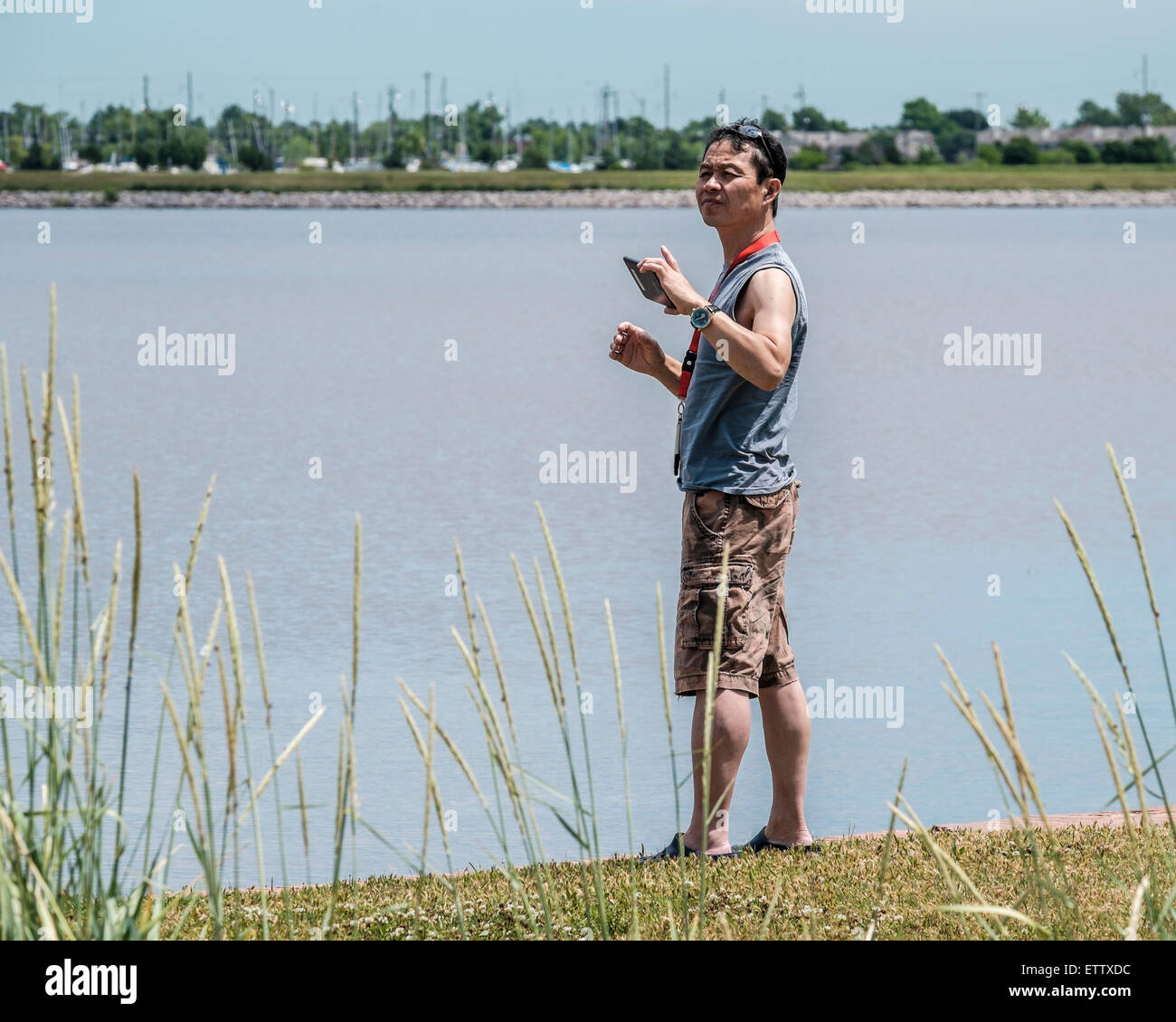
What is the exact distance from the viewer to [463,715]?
633 cm

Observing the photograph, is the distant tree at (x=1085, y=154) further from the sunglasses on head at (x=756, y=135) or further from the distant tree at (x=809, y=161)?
the sunglasses on head at (x=756, y=135)

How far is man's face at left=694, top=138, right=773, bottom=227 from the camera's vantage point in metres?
4.16

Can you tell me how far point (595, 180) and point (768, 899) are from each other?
91935 millimetres

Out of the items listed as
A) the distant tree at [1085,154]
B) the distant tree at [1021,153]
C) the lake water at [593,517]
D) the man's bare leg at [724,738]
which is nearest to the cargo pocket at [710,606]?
the man's bare leg at [724,738]

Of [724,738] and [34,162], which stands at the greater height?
[34,162]

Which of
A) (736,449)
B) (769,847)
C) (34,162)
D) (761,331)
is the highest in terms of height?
(34,162)

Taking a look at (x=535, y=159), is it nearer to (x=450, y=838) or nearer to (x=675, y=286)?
(x=450, y=838)

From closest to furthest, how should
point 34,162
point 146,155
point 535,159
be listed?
point 34,162 → point 146,155 → point 535,159

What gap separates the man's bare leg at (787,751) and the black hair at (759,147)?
1248 millimetres

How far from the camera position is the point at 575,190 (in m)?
91.4

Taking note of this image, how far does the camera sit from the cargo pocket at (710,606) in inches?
160

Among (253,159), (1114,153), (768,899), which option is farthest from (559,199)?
(768,899)
